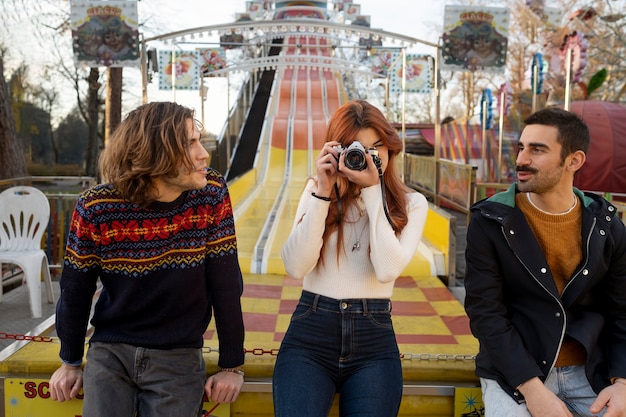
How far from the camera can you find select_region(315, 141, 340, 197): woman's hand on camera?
2.04 metres

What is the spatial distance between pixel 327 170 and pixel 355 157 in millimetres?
113

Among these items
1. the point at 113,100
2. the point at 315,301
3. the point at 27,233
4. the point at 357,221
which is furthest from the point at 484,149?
the point at 315,301

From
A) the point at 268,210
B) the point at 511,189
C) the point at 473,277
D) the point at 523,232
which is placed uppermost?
the point at 511,189

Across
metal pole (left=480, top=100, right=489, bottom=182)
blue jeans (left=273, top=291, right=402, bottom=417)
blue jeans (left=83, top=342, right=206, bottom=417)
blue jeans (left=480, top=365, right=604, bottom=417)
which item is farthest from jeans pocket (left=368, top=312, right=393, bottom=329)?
metal pole (left=480, top=100, right=489, bottom=182)

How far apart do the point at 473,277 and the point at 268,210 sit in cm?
613

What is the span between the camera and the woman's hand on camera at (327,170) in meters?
2.04

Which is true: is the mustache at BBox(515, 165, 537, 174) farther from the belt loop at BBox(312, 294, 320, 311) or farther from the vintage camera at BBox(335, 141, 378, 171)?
the belt loop at BBox(312, 294, 320, 311)

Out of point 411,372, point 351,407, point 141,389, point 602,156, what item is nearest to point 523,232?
point 411,372

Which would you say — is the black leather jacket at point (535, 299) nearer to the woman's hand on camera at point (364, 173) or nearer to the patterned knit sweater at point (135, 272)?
the woman's hand on camera at point (364, 173)

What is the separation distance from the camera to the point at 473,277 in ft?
6.54

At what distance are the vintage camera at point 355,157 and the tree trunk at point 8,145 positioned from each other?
24.2ft

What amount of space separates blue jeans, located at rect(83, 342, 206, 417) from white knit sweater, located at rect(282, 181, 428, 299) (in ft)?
1.79

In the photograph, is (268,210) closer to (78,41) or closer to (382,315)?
(78,41)

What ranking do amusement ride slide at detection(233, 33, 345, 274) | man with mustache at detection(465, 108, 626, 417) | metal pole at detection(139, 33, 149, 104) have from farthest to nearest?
metal pole at detection(139, 33, 149, 104) < amusement ride slide at detection(233, 33, 345, 274) < man with mustache at detection(465, 108, 626, 417)
